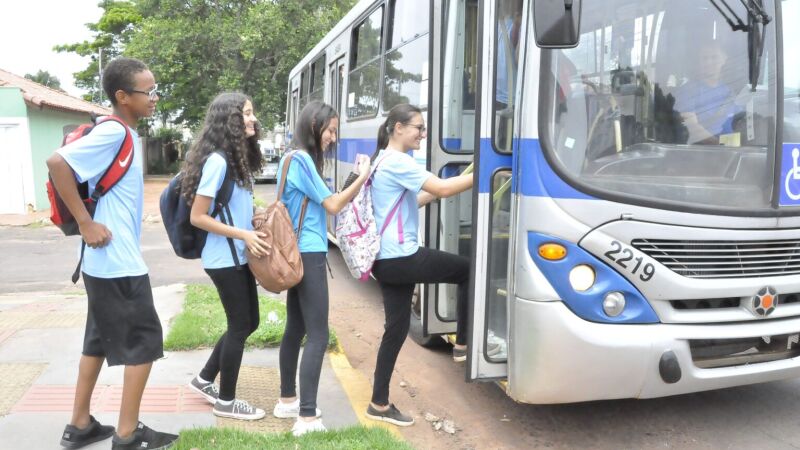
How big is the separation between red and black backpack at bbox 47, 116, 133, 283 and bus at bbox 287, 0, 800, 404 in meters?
1.75

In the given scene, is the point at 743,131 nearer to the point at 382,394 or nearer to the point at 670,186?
the point at 670,186

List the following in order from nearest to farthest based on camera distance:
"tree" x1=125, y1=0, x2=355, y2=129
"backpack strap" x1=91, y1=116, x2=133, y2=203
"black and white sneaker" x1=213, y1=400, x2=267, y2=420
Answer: "backpack strap" x1=91, y1=116, x2=133, y2=203
"black and white sneaker" x1=213, y1=400, x2=267, y2=420
"tree" x1=125, y1=0, x2=355, y2=129

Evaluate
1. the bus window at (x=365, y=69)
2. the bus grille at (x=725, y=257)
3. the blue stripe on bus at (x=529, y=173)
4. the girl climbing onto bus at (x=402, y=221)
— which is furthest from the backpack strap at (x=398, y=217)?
the bus window at (x=365, y=69)

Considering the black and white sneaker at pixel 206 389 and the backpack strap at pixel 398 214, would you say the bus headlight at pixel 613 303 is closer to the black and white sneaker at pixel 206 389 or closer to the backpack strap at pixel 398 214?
the backpack strap at pixel 398 214

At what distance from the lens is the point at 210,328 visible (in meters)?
5.54

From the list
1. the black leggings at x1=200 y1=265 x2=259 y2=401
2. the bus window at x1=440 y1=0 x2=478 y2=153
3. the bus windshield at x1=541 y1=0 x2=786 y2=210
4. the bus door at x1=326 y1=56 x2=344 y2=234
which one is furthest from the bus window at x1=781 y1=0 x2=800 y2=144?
the bus door at x1=326 y1=56 x2=344 y2=234

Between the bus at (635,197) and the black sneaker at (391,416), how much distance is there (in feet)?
1.97

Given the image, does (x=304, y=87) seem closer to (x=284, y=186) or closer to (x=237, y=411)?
(x=284, y=186)

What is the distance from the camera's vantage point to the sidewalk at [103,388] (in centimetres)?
385

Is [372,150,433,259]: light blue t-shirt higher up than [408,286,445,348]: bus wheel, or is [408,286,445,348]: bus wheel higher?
[372,150,433,259]: light blue t-shirt

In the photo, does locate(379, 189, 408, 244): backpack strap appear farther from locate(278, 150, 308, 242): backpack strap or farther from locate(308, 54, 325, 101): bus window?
locate(308, 54, 325, 101): bus window

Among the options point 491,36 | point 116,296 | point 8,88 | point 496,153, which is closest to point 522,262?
point 496,153

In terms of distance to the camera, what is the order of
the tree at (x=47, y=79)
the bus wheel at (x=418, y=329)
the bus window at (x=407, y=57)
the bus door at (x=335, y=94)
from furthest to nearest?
the tree at (x=47, y=79)
the bus door at (x=335, y=94)
the bus window at (x=407, y=57)
the bus wheel at (x=418, y=329)

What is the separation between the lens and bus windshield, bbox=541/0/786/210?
340 centimetres
